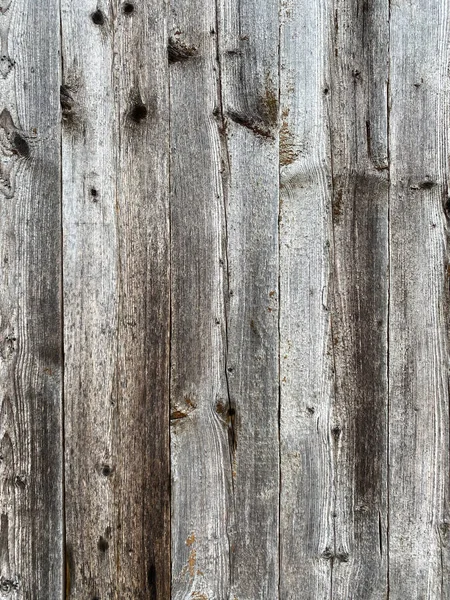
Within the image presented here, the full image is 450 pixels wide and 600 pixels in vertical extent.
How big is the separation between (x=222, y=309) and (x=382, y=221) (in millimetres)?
429

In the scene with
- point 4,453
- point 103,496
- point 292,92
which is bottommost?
point 103,496

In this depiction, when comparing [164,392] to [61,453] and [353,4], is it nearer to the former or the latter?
[61,453]

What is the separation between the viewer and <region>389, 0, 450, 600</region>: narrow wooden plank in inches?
49.0

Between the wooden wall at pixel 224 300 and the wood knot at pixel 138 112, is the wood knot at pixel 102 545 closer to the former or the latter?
the wooden wall at pixel 224 300

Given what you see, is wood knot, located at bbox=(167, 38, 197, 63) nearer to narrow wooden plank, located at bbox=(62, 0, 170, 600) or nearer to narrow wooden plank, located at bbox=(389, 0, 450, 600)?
narrow wooden plank, located at bbox=(62, 0, 170, 600)

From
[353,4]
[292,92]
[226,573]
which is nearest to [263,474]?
[226,573]

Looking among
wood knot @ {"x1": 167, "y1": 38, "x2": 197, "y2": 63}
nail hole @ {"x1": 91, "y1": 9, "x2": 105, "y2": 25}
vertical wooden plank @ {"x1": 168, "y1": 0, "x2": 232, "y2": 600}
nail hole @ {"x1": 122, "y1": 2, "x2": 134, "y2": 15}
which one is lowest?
vertical wooden plank @ {"x1": 168, "y1": 0, "x2": 232, "y2": 600}

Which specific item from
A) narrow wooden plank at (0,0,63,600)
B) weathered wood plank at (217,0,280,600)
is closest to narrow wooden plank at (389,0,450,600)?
weathered wood plank at (217,0,280,600)

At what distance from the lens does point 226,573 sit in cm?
123

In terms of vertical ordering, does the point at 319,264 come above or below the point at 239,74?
below

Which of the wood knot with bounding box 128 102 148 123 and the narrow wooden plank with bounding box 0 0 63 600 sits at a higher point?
the wood knot with bounding box 128 102 148 123

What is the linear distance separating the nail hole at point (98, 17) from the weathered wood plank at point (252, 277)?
0.27 m

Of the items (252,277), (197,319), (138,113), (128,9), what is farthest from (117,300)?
(128,9)

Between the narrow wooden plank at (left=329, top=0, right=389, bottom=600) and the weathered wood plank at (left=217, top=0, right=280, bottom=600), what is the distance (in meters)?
0.14
